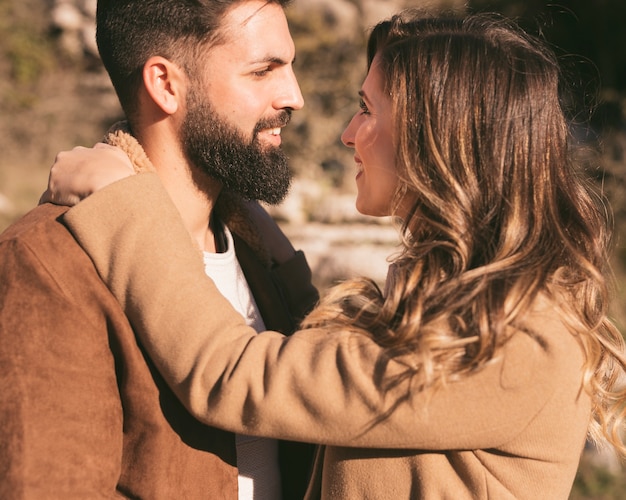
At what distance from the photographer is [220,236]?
2.53m

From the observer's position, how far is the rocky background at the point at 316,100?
809 centimetres

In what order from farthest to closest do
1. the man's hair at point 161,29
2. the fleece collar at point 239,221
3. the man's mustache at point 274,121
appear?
the fleece collar at point 239,221
the man's mustache at point 274,121
the man's hair at point 161,29

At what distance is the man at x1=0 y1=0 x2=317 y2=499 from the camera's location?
5.33ft

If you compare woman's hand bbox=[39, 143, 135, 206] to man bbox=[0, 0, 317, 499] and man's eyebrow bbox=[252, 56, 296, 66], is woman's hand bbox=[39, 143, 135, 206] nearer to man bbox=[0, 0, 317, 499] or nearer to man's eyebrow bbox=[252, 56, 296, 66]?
man bbox=[0, 0, 317, 499]

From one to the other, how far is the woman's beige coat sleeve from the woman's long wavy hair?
0.09 m

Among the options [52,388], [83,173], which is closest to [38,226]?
[83,173]

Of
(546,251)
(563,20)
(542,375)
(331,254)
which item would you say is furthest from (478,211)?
(563,20)

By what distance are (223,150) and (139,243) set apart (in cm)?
68

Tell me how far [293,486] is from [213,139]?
104cm

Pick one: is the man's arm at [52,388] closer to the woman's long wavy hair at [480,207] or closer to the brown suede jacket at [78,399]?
the brown suede jacket at [78,399]

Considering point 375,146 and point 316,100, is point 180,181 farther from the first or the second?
point 316,100

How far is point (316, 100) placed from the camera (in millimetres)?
10859

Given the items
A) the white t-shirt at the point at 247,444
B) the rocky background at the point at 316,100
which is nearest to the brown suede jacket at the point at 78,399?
the white t-shirt at the point at 247,444

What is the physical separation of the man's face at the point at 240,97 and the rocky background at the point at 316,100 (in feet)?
15.6
